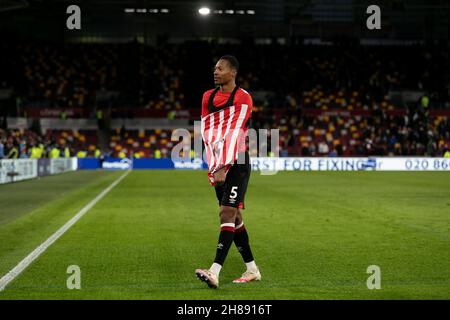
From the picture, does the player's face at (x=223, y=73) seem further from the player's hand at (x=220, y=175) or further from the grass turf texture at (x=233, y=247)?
the grass turf texture at (x=233, y=247)

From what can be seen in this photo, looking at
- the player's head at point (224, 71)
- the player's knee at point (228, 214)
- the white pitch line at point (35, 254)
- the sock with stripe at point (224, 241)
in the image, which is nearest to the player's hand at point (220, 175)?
the player's knee at point (228, 214)

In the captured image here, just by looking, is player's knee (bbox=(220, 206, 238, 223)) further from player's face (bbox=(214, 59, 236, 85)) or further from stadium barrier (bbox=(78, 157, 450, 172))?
stadium barrier (bbox=(78, 157, 450, 172))

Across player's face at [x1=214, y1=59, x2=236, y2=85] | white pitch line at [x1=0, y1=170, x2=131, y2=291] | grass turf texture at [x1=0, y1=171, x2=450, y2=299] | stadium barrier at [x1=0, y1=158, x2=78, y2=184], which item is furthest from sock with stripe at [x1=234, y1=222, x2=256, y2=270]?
stadium barrier at [x1=0, y1=158, x2=78, y2=184]

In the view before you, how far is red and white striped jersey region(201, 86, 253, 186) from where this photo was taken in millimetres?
7074

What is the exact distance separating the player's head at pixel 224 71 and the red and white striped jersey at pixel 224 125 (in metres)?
0.14

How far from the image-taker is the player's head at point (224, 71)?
7098 millimetres

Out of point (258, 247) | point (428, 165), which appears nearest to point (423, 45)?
point (428, 165)

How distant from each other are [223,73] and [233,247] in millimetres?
3865

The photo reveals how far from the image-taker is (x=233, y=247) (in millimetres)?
10320

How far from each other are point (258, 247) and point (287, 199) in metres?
9.66

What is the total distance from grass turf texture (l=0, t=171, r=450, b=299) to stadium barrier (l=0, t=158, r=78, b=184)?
9478mm

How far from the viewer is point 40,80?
175 ft

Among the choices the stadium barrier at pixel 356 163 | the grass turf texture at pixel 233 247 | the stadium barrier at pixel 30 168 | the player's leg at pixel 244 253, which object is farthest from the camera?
the stadium barrier at pixel 356 163
